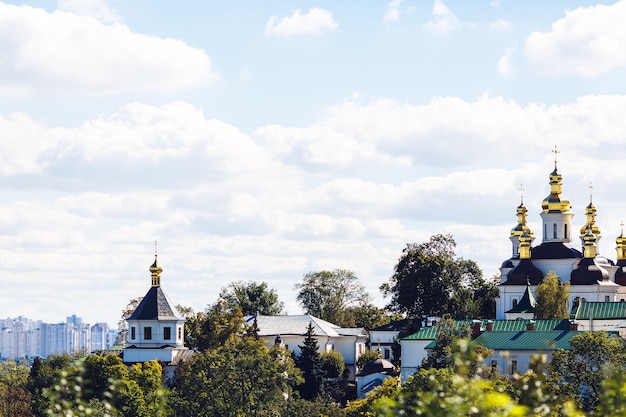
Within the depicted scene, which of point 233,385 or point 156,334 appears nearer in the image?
point 233,385

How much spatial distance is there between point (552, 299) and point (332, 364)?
13.4m

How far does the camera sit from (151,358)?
72.2 metres

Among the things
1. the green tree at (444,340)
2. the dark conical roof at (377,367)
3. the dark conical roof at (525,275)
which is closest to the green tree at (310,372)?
the dark conical roof at (377,367)

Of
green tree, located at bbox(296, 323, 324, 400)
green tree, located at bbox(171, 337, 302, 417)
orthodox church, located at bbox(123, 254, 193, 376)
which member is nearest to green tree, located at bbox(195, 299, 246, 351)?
orthodox church, located at bbox(123, 254, 193, 376)

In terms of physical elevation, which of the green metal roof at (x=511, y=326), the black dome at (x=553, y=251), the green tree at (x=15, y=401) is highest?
the black dome at (x=553, y=251)

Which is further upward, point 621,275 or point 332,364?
point 621,275

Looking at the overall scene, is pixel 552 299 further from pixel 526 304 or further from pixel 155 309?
pixel 155 309

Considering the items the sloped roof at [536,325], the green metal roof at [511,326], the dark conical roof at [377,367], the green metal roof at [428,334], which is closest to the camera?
the sloped roof at [536,325]

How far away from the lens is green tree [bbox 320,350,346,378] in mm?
81062

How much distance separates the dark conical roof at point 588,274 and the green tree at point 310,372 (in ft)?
48.2

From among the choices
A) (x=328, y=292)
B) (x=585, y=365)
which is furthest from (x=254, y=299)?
(x=585, y=365)

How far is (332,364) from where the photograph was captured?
81688mm

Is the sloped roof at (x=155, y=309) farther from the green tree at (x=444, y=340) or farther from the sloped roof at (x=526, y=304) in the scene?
the sloped roof at (x=526, y=304)

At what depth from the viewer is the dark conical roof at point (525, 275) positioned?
80.9 meters
